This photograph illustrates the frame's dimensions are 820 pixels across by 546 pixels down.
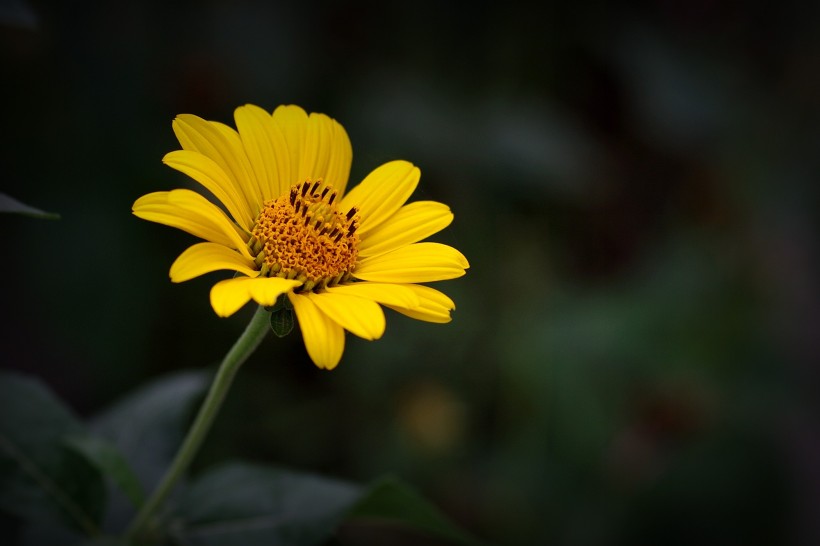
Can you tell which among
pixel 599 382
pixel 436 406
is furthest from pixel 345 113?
pixel 599 382

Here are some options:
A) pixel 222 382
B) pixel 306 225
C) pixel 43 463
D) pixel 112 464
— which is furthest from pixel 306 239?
pixel 43 463

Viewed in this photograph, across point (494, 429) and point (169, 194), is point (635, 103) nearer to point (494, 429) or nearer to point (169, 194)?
point (494, 429)

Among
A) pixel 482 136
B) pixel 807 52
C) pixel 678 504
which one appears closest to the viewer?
pixel 678 504

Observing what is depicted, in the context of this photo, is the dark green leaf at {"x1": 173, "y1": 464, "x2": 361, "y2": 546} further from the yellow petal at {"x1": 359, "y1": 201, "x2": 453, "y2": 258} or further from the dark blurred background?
the dark blurred background

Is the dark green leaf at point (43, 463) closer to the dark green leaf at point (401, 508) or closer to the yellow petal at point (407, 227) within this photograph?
the dark green leaf at point (401, 508)

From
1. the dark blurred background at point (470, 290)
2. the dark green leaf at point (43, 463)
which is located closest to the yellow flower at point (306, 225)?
the dark green leaf at point (43, 463)

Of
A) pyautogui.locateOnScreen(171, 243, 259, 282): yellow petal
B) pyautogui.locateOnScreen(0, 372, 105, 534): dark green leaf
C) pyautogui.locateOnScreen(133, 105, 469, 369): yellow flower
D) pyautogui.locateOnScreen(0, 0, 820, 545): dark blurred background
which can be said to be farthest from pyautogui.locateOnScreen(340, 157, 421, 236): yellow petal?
pyautogui.locateOnScreen(0, 0, 820, 545): dark blurred background

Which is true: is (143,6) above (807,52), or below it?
below
